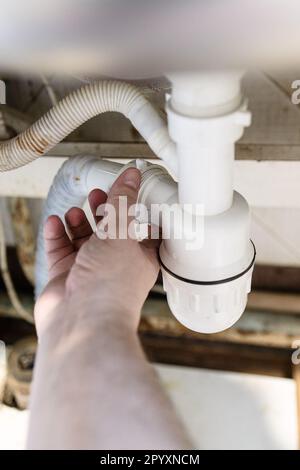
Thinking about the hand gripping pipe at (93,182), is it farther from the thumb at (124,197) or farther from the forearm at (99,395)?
the forearm at (99,395)

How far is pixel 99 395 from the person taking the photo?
30 centimetres

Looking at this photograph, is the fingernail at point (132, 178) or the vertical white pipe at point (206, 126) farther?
the fingernail at point (132, 178)

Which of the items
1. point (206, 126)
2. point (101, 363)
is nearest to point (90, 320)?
point (101, 363)

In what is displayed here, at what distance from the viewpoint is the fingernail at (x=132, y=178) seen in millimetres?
408

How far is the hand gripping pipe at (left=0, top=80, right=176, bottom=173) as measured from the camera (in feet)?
1.28

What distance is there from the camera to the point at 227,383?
92cm

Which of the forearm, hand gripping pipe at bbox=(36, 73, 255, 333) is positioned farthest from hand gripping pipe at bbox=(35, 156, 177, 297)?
the forearm

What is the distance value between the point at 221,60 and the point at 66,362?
0.22m

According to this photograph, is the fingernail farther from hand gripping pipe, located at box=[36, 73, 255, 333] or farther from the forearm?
the forearm

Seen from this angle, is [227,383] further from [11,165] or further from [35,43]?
[35,43]

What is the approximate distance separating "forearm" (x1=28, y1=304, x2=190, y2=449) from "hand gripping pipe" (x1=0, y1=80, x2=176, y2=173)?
A: 0.15m

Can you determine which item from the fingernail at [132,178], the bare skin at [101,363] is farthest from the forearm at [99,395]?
the fingernail at [132,178]

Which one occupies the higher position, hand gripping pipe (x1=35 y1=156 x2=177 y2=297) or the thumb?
hand gripping pipe (x1=35 y1=156 x2=177 y2=297)

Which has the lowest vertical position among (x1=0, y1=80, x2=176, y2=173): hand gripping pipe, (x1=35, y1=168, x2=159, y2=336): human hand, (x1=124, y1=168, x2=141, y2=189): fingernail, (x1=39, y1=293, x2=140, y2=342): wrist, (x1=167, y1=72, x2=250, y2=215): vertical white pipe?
(x1=39, y1=293, x2=140, y2=342): wrist
